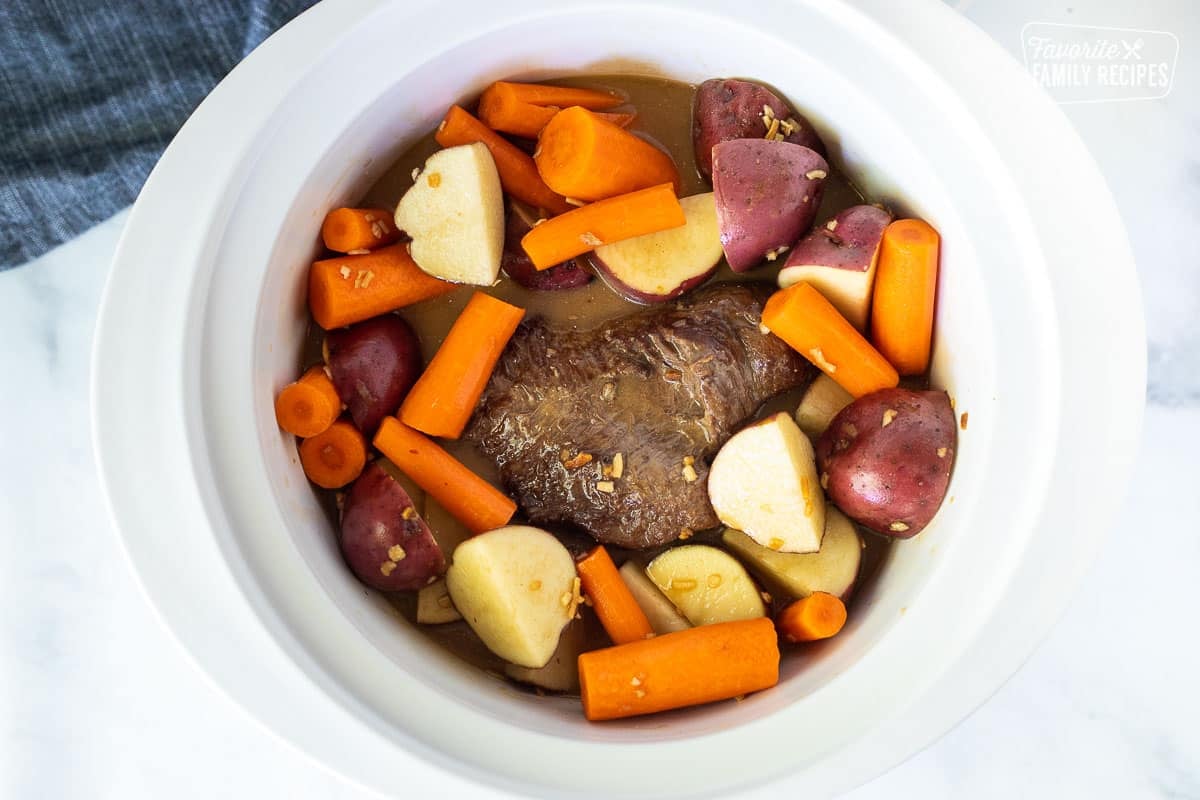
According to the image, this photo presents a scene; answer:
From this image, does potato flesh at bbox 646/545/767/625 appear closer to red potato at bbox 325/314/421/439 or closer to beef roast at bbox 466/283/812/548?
beef roast at bbox 466/283/812/548

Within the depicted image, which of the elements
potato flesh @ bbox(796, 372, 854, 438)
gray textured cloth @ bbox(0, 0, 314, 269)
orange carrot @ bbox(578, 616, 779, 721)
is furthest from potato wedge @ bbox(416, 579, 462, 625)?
gray textured cloth @ bbox(0, 0, 314, 269)

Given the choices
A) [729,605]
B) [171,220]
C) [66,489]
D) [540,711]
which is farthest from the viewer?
[66,489]

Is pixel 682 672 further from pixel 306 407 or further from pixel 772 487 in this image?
pixel 306 407

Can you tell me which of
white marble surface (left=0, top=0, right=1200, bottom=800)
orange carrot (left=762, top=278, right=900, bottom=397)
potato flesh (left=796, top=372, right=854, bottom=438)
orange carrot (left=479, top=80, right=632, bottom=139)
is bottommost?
white marble surface (left=0, top=0, right=1200, bottom=800)

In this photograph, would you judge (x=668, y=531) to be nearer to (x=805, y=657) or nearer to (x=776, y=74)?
(x=805, y=657)

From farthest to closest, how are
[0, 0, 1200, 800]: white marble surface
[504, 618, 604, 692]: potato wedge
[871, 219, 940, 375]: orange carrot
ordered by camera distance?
1. [0, 0, 1200, 800]: white marble surface
2. [504, 618, 604, 692]: potato wedge
3. [871, 219, 940, 375]: orange carrot

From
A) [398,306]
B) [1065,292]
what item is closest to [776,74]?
[1065,292]

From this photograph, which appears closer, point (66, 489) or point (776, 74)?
point (776, 74)
